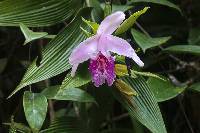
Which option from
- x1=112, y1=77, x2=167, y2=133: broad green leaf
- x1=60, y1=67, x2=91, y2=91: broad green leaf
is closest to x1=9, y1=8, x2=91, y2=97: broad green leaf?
x1=60, y1=67, x2=91, y2=91: broad green leaf

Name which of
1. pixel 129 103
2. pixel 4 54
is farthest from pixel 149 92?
pixel 4 54

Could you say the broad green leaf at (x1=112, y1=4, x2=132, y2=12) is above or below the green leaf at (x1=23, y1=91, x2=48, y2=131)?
above

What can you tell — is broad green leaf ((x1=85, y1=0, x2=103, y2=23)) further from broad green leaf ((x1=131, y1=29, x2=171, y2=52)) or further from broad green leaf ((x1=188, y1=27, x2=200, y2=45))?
broad green leaf ((x1=188, y1=27, x2=200, y2=45))

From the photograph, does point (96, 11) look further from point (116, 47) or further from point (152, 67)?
point (152, 67)

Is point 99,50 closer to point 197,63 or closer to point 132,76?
point 132,76

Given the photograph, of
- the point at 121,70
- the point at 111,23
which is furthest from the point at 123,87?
the point at 111,23

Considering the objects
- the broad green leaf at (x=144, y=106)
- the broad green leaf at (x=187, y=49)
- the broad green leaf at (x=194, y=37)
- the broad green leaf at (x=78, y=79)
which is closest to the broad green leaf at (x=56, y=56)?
the broad green leaf at (x=78, y=79)
